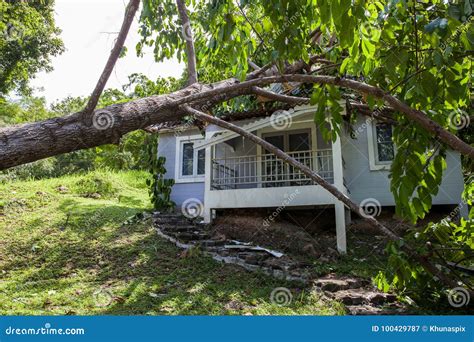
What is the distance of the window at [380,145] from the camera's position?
1068cm

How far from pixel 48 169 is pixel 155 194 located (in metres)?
11.9

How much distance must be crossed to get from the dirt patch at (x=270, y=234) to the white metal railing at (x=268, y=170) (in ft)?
3.42

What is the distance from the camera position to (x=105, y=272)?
7.19m

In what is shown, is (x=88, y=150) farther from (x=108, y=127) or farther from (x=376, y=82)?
(x=376, y=82)

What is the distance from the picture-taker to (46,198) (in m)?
12.2

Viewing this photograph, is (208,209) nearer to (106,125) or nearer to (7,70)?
(106,125)

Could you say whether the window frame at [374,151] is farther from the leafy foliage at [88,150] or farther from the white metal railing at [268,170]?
the leafy foliage at [88,150]

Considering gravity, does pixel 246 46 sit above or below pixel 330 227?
above

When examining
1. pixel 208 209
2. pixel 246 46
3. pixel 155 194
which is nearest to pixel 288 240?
pixel 208 209
